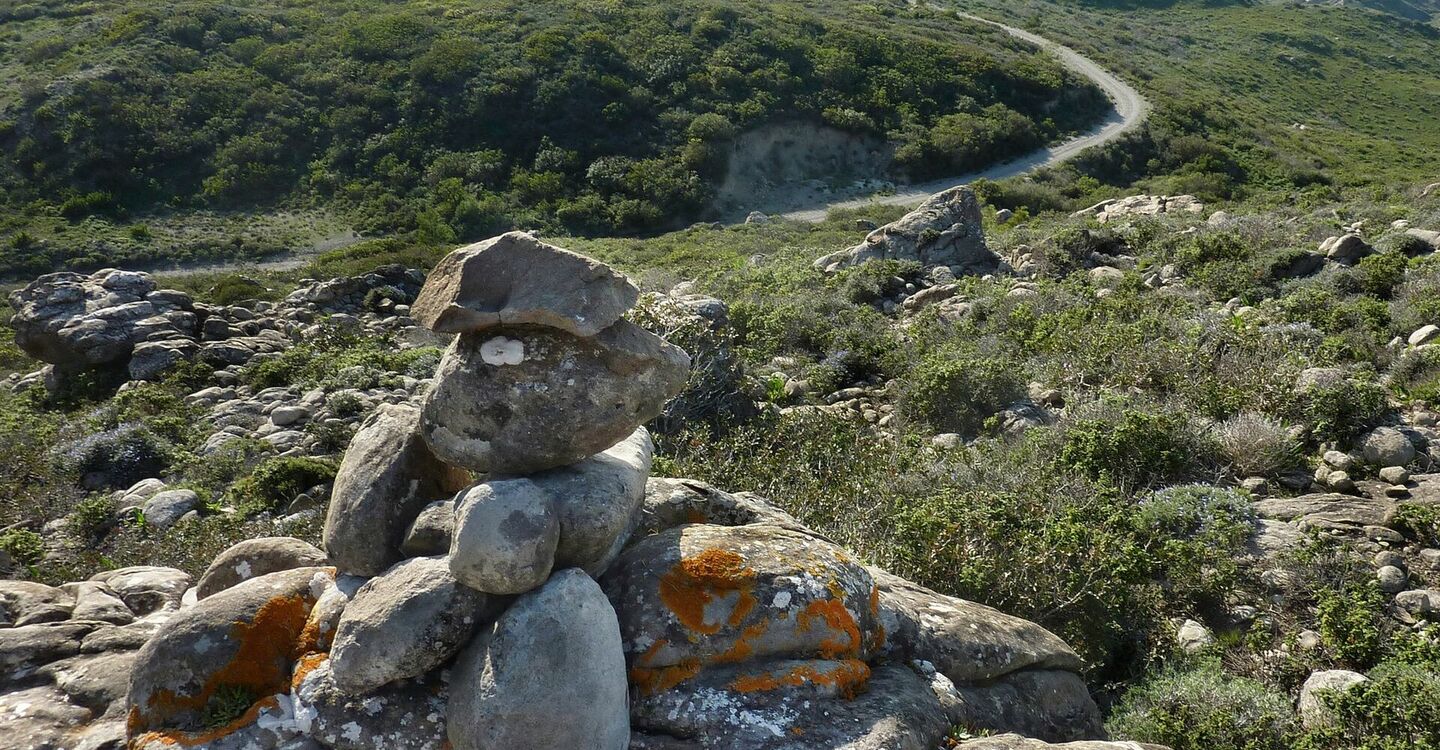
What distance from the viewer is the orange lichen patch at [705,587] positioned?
4031 millimetres

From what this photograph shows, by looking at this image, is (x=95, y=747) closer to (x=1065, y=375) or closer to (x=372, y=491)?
(x=372, y=491)

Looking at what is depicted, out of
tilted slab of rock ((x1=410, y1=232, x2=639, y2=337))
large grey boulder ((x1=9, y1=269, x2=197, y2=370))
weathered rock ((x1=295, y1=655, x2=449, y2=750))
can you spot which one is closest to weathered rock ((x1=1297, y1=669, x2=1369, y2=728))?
tilted slab of rock ((x1=410, y1=232, x2=639, y2=337))

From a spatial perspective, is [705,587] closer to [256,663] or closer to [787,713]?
[787,713]

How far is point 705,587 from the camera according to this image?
412 cm

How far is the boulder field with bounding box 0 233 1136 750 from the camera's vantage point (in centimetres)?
364

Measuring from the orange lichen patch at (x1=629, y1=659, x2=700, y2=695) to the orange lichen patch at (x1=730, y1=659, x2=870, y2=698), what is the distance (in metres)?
0.21

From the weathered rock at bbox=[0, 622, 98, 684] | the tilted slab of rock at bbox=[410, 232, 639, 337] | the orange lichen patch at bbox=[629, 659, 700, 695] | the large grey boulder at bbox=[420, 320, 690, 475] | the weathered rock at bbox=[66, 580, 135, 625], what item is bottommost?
the weathered rock at bbox=[66, 580, 135, 625]

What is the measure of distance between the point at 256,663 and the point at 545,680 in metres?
1.45

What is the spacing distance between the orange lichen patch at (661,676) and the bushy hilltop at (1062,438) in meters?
2.26

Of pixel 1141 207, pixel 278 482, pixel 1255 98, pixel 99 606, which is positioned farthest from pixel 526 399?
pixel 1255 98

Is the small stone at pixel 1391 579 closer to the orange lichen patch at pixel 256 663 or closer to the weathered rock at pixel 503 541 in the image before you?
the weathered rock at pixel 503 541

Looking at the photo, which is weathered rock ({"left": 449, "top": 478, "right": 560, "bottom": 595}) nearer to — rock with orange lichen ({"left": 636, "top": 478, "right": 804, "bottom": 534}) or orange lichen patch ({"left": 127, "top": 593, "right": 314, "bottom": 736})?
orange lichen patch ({"left": 127, "top": 593, "right": 314, "bottom": 736})

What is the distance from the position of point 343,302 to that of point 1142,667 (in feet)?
58.5

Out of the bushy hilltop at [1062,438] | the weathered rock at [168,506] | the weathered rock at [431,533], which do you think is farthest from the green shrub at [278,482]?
the weathered rock at [431,533]
